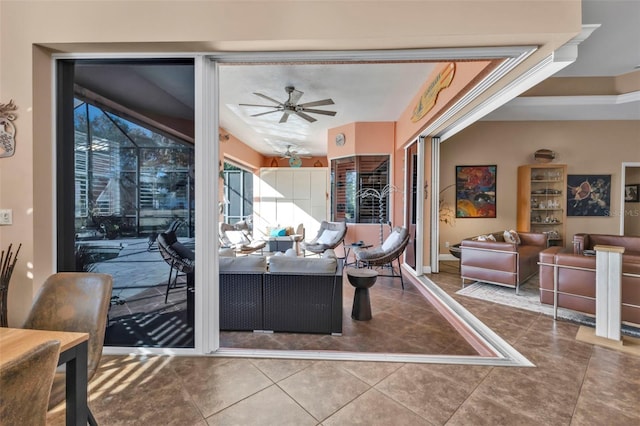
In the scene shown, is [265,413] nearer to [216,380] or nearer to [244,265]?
[216,380]

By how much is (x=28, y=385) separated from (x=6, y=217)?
1972mm

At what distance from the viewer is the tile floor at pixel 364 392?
1521 mm

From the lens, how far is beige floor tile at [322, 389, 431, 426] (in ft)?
4.87

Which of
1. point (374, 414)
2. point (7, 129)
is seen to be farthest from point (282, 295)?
point (7, 129)

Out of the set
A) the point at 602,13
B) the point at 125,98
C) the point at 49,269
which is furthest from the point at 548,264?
the point at 49,269

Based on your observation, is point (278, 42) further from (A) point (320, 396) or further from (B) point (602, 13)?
(B) point (602, 13)

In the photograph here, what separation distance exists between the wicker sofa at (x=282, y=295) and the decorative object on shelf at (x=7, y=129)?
1.81m

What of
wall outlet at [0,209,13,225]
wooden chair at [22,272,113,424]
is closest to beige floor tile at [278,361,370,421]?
wooden chair at [22,272,113,424]

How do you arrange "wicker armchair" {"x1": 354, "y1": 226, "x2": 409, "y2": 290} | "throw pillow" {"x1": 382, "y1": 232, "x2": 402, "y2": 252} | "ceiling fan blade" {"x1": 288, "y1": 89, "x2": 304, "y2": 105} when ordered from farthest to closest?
"throw pillow" {"x1": 382, "y1": 232, "x2": 402, "y2": 252}
"wicker armchair" {"x1": 354, "y1": 226, "x2": 409, "y2": 290}
"ceiling fan blade" {"x1": 288, "y1": 89, "x2": 304, "y2": 105}

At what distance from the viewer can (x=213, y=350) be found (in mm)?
2148

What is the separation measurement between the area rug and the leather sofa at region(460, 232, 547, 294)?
13 cm

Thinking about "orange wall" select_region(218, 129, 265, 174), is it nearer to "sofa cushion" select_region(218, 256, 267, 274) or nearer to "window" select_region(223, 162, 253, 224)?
"window" select_region(223, 162, 253, 224)

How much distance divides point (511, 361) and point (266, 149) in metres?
7.43

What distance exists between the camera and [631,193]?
19.0 feet
